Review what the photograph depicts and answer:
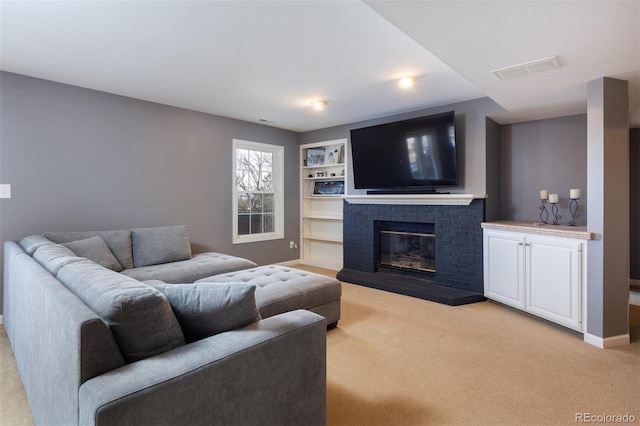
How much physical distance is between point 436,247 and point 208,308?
11.1ft

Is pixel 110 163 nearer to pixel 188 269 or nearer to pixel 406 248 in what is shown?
pixel 188 269

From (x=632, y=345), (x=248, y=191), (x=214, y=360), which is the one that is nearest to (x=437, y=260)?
(x=632, y=345)

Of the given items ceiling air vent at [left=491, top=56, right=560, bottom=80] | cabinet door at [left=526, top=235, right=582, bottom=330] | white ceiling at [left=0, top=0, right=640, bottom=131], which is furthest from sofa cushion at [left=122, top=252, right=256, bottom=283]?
ceiling air vent at [left=491, top=56, right=560, bottom=80]

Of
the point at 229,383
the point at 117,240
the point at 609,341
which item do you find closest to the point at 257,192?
the point at 117,240

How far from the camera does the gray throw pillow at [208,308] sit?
4.32 feet

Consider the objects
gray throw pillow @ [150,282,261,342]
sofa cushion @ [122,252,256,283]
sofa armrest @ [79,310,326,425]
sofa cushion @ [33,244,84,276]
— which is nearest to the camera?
sofa armrest @ [79,310,326,425]

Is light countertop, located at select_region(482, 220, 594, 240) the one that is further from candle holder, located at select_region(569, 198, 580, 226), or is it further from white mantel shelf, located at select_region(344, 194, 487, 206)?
candle holder, located at select_region(569, 198, 580, 226)

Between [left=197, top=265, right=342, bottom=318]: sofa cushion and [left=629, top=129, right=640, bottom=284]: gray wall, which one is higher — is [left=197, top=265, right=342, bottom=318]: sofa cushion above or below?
below

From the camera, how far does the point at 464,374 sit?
7.03 feet

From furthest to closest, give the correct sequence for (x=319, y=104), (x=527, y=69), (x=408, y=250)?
(x=408, y=250) → (x=319, y=104) → (x=527, y=69)

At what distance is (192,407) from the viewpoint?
103cm

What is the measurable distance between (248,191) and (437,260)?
9.51 ft

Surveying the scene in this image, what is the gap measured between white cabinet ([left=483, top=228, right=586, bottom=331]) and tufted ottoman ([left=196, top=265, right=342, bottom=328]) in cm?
181

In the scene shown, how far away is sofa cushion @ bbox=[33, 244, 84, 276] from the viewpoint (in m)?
1.70
